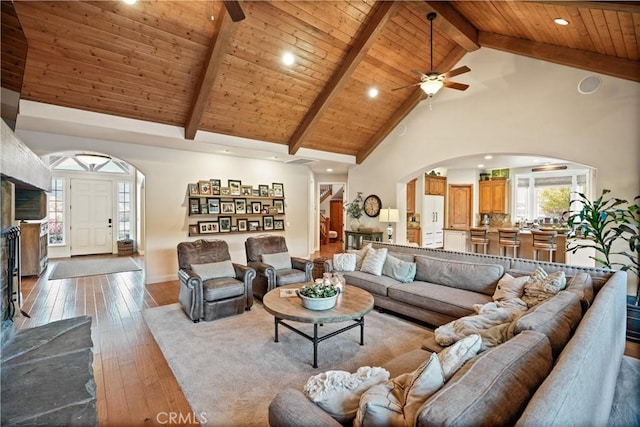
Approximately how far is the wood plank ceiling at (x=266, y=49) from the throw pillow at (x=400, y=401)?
3667mm

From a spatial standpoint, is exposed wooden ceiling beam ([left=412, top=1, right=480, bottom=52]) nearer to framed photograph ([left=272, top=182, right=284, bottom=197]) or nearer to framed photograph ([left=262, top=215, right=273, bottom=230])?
framed photograph ([left=272, top=182, right=284, bottom=197])

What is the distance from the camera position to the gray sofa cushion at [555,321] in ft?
5.37

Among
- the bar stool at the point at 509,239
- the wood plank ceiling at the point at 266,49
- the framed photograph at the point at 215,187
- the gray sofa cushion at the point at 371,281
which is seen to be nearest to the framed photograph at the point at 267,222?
the framed photograph at the point at 215,187

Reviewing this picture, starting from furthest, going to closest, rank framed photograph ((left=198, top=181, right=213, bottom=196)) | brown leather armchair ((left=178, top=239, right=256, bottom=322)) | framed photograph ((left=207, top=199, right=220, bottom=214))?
framed photograph ((left=207, top=199, right=220, bottom=214))
framed photograph ((left=198, top=181, right=213, bottom=196))
brown leather armchair ((left=178, top=239, right=256, bottom=322))

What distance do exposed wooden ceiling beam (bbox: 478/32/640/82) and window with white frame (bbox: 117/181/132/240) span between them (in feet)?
32.8

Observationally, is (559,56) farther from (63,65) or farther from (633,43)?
(63,65)

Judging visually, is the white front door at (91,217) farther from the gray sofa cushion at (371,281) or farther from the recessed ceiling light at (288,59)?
the gray sofa cushion at (371,281)

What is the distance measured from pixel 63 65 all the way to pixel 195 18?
5.70 feet

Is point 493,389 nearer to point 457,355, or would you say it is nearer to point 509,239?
point 457,355

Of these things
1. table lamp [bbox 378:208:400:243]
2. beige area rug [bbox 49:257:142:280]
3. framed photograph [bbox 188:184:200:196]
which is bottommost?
beige area rug [bbox 49:257:142:280]

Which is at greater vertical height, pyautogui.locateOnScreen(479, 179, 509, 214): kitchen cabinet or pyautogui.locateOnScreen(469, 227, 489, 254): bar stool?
pyautogui.locateOnScreen(479, 179, 509, 214): kitchen cabinet

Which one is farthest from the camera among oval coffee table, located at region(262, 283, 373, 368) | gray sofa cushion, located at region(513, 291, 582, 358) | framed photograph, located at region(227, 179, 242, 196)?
framed photograph, located at region(227, 179, 242, 196)

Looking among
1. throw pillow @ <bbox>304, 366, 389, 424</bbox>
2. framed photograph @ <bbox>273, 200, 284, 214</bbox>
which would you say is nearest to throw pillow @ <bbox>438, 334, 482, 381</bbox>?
throw pillow @ <bbox>304, 366, 389, 424</bbox>

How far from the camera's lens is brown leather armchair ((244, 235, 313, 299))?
4531 millimetres
